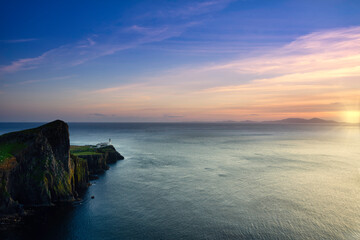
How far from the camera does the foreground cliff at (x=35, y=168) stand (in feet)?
147

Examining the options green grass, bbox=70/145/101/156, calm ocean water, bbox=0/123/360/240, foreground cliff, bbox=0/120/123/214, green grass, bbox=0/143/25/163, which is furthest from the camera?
green grass, bbox=70/145/101/156

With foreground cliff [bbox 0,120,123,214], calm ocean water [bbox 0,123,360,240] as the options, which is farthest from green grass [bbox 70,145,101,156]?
foreground cliff [bbox 0,120,123,214]

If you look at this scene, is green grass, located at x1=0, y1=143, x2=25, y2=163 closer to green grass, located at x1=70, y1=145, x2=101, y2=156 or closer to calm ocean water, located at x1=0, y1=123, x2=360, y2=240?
calm ocean water, located at x1=0, y1=123, x2=360, y2=240

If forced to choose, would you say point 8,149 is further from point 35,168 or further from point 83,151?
point 83,151

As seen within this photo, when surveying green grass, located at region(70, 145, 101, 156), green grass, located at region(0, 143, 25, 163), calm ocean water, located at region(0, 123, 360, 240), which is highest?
green grass, located at region(0, 143, 25, 163)

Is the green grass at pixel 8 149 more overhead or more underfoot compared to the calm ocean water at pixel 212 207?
more overhead

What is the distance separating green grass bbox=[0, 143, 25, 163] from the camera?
46.4 metres

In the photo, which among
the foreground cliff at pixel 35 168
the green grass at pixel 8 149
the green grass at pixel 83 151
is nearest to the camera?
the foreground cliff at pixel 35 168

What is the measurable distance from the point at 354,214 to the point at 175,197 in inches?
1547

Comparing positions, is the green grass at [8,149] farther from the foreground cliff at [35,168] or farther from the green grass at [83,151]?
the green grass at [83,151]

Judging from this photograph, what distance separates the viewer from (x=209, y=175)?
255 ft

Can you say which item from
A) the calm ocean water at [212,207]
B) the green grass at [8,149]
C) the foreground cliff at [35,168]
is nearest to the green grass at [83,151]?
the calm ocean water at [212,207]

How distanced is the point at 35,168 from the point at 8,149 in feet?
23.2

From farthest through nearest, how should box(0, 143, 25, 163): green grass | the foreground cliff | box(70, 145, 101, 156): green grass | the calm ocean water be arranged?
1. box(70, 145, 101, 156): green grass
2. box(0, 143, 25, 163): green grass
3. the foreground cliff
4. the calm ocean water
